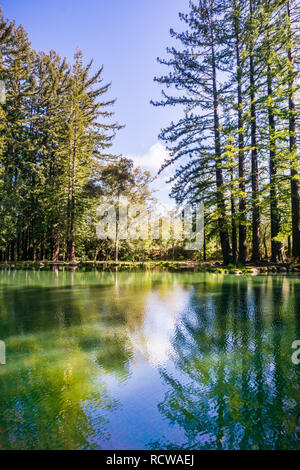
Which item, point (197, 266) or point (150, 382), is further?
point (197, 266)

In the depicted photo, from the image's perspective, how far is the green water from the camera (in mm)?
1376

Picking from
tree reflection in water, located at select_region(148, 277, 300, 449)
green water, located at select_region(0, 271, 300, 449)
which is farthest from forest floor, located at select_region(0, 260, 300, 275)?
tree reflection in water, located at select_region(148, 277, 300, 449)

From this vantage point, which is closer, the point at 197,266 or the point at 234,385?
the point at 234,385

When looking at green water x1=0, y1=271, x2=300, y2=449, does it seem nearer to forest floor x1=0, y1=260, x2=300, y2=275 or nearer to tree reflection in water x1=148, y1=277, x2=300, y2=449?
tree reflection in water x1=148, y1=277, x2=300, y2=449

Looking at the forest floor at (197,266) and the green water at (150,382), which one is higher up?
the forest floor at (197,266)

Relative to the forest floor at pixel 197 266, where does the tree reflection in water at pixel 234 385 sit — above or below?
below

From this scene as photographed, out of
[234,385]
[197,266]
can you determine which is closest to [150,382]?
[234,385]

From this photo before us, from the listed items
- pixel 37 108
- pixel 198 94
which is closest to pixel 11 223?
pixel 37 108

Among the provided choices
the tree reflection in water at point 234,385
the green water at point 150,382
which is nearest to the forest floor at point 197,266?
the green water at point 150,382

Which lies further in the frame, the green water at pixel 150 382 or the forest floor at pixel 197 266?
the forest floor at pixel 197 266

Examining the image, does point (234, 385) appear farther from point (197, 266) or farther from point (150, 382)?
point (197, 266)

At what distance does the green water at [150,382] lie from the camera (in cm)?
138

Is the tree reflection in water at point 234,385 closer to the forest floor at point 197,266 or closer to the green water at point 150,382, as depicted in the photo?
the green water at point 150,382

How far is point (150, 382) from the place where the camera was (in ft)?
6.47
